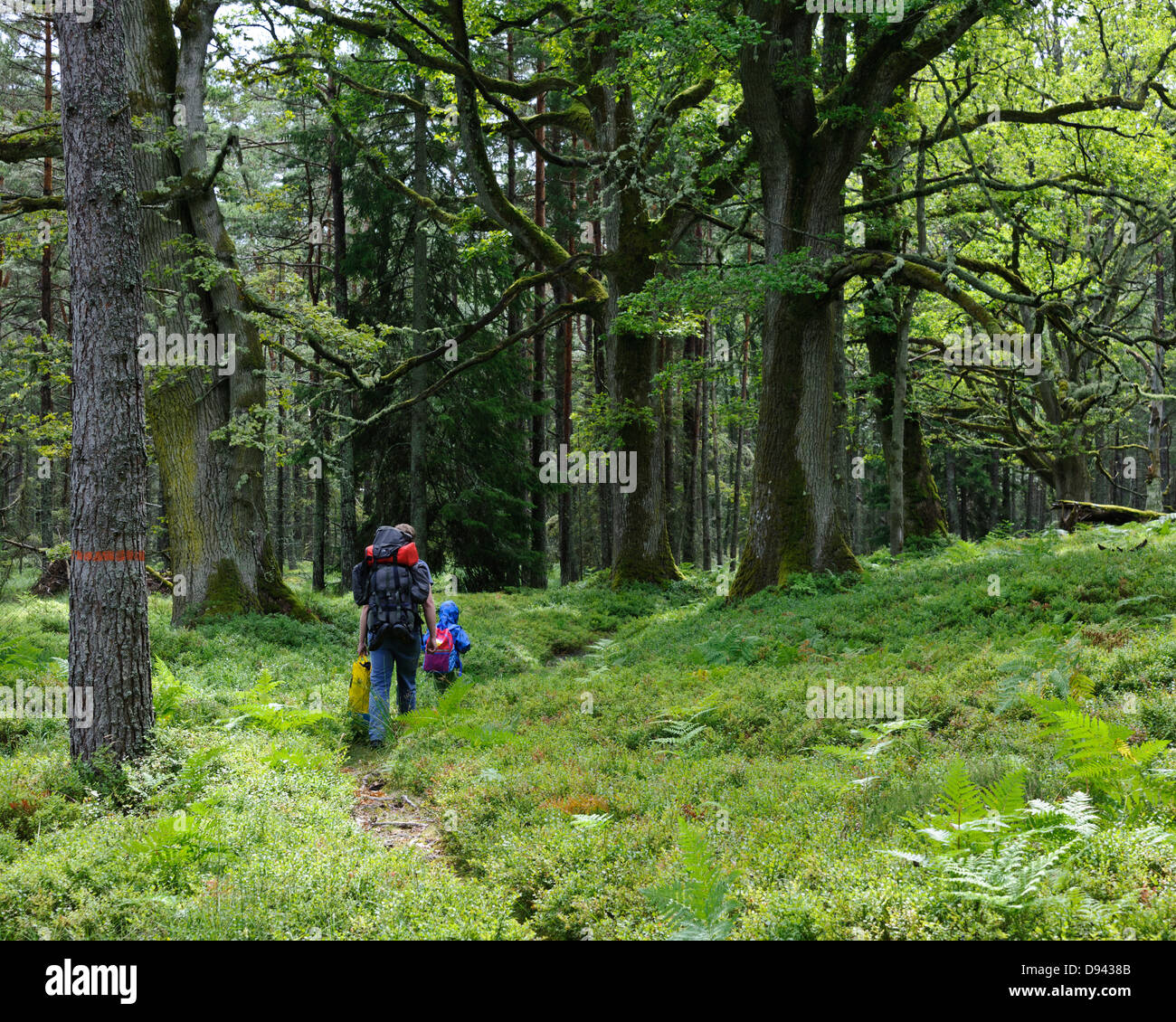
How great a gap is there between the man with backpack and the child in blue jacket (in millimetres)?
2166

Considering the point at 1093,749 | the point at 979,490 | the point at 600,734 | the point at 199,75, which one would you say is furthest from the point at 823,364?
the point at 979,490

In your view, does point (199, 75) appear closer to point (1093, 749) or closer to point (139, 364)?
point (139, 364)

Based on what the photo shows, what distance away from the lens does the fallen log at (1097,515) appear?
17158 millimetres

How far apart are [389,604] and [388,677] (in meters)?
0.84

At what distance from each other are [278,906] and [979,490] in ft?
153

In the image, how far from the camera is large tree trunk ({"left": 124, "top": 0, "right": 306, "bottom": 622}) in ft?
45.3

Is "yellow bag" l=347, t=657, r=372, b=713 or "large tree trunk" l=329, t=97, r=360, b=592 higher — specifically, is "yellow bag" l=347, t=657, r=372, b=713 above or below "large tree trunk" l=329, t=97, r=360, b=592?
below

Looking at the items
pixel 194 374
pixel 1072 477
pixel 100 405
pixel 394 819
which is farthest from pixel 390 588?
pixel 1072 477

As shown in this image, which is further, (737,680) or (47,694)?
(737,680)

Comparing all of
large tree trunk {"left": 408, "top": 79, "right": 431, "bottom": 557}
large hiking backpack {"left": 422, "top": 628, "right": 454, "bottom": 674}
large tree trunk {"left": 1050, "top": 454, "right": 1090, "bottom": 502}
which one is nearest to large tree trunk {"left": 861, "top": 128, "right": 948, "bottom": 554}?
large tree trunk {"left": 1050, "top": 454, "right": 1090, "bottom": 502}

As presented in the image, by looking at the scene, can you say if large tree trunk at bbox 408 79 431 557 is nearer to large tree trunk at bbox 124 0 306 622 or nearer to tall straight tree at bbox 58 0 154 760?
large tree trunk at bbox 124 0 306 622

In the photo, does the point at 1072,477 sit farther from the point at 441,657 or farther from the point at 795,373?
the point at 441,657
